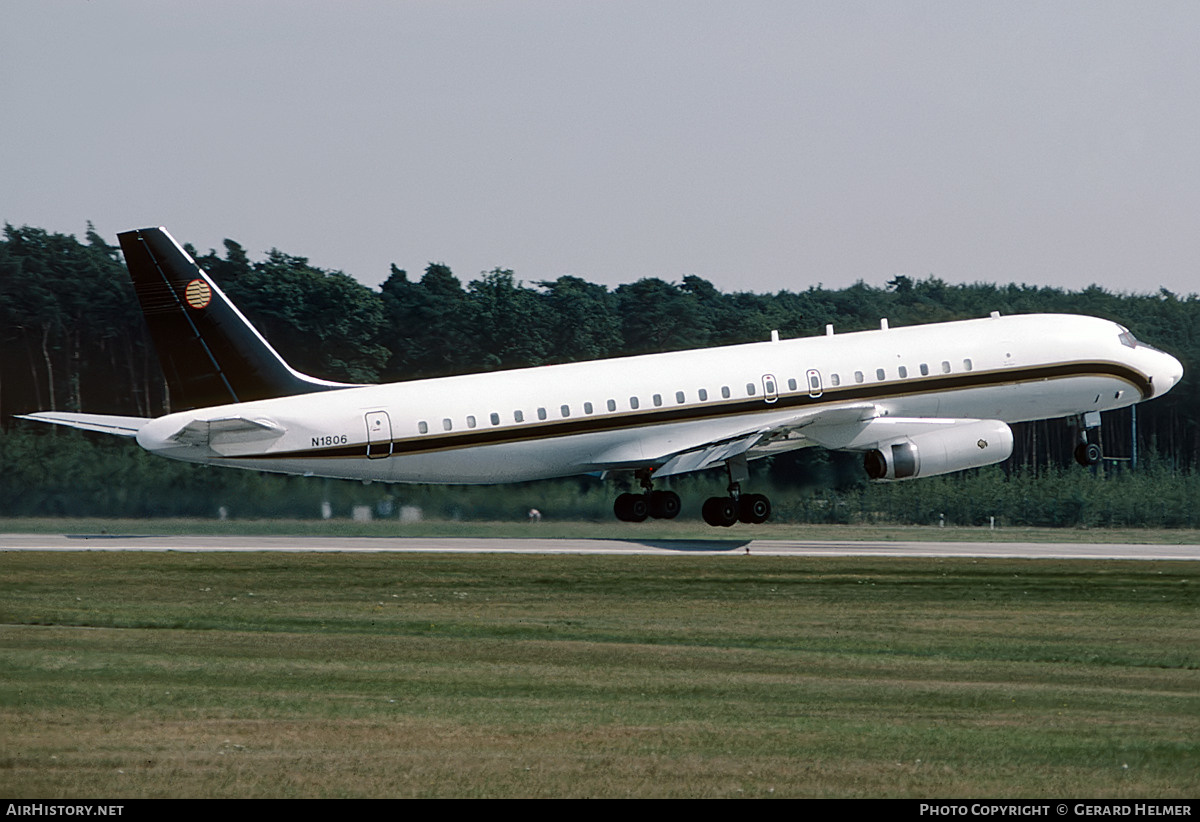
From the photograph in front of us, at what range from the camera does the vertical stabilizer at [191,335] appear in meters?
44.2

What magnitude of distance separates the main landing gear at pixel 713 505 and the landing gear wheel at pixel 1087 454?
1114 cm

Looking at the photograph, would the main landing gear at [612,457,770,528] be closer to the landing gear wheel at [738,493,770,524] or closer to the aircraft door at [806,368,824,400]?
the landing gear wheel at [738,493,770,524]

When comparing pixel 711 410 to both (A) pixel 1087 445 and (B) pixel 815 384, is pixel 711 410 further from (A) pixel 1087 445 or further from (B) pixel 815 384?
(A) pixel 1087 445

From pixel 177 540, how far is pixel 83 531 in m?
5.19

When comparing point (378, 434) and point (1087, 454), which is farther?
point (1087, 454)

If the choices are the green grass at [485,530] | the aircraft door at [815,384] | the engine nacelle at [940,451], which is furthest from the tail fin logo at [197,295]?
Result: the engine nacelle at [940,451]

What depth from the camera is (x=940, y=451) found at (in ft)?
152

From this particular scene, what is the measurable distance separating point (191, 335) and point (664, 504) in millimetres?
15601

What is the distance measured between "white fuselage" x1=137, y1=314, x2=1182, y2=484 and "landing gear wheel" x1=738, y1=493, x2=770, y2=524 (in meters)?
2.41

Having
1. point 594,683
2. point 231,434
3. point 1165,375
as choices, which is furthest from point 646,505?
point 594,683

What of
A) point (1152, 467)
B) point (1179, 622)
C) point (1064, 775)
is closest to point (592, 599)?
point (1179, 622)

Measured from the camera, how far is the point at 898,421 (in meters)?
47.6

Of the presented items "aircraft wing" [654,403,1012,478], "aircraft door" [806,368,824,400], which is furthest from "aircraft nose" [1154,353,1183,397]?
"aircraft door" [806,368,824,400]

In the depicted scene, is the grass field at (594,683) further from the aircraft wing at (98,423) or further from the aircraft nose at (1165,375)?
the aircraft nose at (1165,375)
